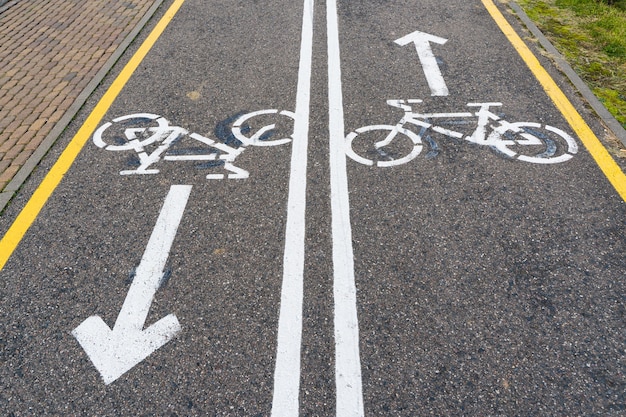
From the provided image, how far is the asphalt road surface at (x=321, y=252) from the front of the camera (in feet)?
Result: 10.5

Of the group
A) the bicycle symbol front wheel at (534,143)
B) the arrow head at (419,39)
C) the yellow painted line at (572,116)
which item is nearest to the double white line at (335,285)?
the bicycle symbol front wheel at (534,143)

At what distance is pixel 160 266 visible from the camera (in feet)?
13.2

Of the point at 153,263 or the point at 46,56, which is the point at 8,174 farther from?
the point at 46,56

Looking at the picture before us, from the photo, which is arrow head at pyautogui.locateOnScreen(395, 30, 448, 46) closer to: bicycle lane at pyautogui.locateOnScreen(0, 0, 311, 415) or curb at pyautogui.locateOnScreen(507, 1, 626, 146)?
curb at pyautogui.locateOnScreen(507, 1, 626, 146)

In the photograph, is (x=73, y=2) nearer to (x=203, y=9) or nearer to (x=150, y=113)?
(x=203, y=9)

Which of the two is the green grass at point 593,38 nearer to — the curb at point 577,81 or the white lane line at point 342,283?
the curb at point 577,81

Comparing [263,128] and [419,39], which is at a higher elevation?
[419,39]

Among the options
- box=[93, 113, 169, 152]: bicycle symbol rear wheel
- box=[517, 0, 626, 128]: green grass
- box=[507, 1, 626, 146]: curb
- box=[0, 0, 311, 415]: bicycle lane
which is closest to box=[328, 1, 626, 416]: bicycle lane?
box=[507, 1, 626, 146]: curb

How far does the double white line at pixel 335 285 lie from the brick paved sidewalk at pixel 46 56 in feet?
9.22

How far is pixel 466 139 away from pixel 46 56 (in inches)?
229

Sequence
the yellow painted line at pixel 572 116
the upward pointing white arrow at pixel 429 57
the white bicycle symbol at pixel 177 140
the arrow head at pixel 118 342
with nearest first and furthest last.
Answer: the arrow head at pixel 118 342
the yellow painted line at pixel 572 116
the white bicycle symbol at pixel 177 140
the upward pointing white arrow at pixel 429 57

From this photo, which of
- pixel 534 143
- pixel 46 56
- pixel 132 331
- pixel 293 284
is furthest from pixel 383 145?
pixel 46 56

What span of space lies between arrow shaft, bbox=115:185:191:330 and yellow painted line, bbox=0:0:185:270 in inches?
44.8

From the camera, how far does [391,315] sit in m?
3.59
